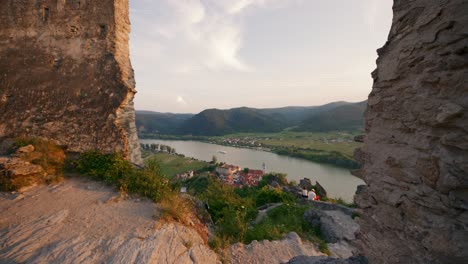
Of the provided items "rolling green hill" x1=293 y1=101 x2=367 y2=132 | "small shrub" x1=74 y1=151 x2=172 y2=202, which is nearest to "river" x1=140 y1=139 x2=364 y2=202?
"small shrub" x1=74 y1=151 x2=172 y2=202

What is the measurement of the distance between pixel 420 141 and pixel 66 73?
712 centimetres

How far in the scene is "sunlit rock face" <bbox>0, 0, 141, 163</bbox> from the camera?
550cm

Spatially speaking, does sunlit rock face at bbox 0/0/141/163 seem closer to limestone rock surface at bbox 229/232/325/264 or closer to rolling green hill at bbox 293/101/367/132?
limestone rock surface at bbox 229/232/325/264

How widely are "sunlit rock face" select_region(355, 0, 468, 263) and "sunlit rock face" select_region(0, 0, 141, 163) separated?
17.4ft

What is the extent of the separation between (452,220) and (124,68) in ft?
22.0

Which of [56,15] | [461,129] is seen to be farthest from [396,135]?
[56,15]

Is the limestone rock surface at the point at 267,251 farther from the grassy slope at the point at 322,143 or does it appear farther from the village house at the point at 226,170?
the grassy slope at the point at 322,143

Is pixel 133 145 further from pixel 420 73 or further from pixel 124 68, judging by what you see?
pixel 420 73

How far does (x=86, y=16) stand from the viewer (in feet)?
18.6

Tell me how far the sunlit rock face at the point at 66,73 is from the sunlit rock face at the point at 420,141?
17.4 feet

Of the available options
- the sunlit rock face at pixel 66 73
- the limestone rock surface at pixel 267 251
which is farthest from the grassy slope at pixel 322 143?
the sunlit rock face at pixel 66 73

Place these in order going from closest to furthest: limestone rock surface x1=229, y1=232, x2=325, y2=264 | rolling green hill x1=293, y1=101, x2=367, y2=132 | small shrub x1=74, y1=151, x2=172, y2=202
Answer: limestone rock surface x1=229, y1=232, x2=325, y2=264 → small shrub x1=74, y1=151, x2=172, y2=202 → rolling green hill x1=293, y1=101, x2=367, y2=132

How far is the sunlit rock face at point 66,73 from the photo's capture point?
18.1 feet

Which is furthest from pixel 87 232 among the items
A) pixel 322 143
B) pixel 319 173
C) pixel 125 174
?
pixel 322 143
